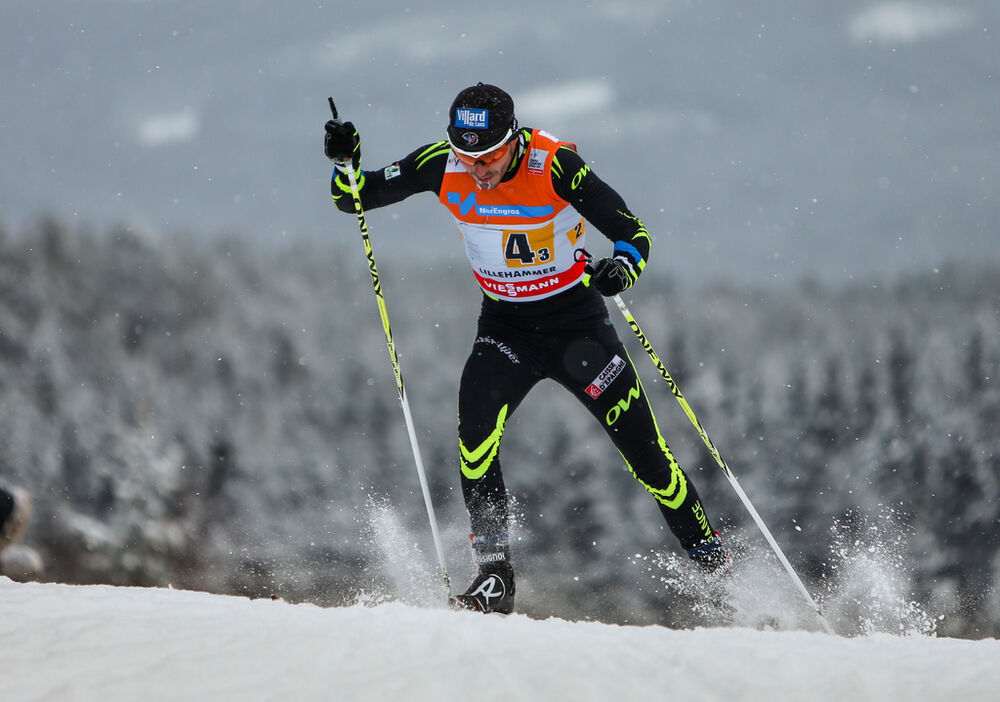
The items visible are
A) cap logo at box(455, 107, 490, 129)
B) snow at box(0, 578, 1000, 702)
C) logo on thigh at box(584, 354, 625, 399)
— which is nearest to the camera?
snow at box(0, 578, 1000, 702)

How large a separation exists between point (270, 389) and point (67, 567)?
17.3 metres

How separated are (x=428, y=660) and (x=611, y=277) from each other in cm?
220

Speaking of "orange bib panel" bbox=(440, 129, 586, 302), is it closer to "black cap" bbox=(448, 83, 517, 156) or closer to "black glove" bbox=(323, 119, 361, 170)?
"black cap" bbox=(448, 83, 517, 156)

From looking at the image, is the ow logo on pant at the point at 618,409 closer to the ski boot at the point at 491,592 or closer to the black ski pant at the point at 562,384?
the black ski pant at the point at 562,384

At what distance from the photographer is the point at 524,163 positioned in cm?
A: 430

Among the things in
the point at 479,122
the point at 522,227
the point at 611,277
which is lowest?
the point at 611,277

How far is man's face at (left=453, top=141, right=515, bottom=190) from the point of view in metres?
4.14

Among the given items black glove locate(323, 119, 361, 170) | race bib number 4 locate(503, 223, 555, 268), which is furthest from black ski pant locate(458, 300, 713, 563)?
black glove locate(323, 119, 361, 170)

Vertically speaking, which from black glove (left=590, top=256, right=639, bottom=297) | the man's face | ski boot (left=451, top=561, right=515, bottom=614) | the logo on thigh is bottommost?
ski boot (left=451, top=561, right=515, bottom=614)

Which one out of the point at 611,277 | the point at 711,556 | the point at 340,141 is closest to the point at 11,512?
the point at 340,141

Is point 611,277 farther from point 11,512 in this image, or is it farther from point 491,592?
point 11,512

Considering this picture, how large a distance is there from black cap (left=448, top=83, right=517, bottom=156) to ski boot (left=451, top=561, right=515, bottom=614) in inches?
84.4

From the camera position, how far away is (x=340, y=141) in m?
4.64

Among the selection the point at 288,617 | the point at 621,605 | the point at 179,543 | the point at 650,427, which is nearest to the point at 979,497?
the point at 621,605
